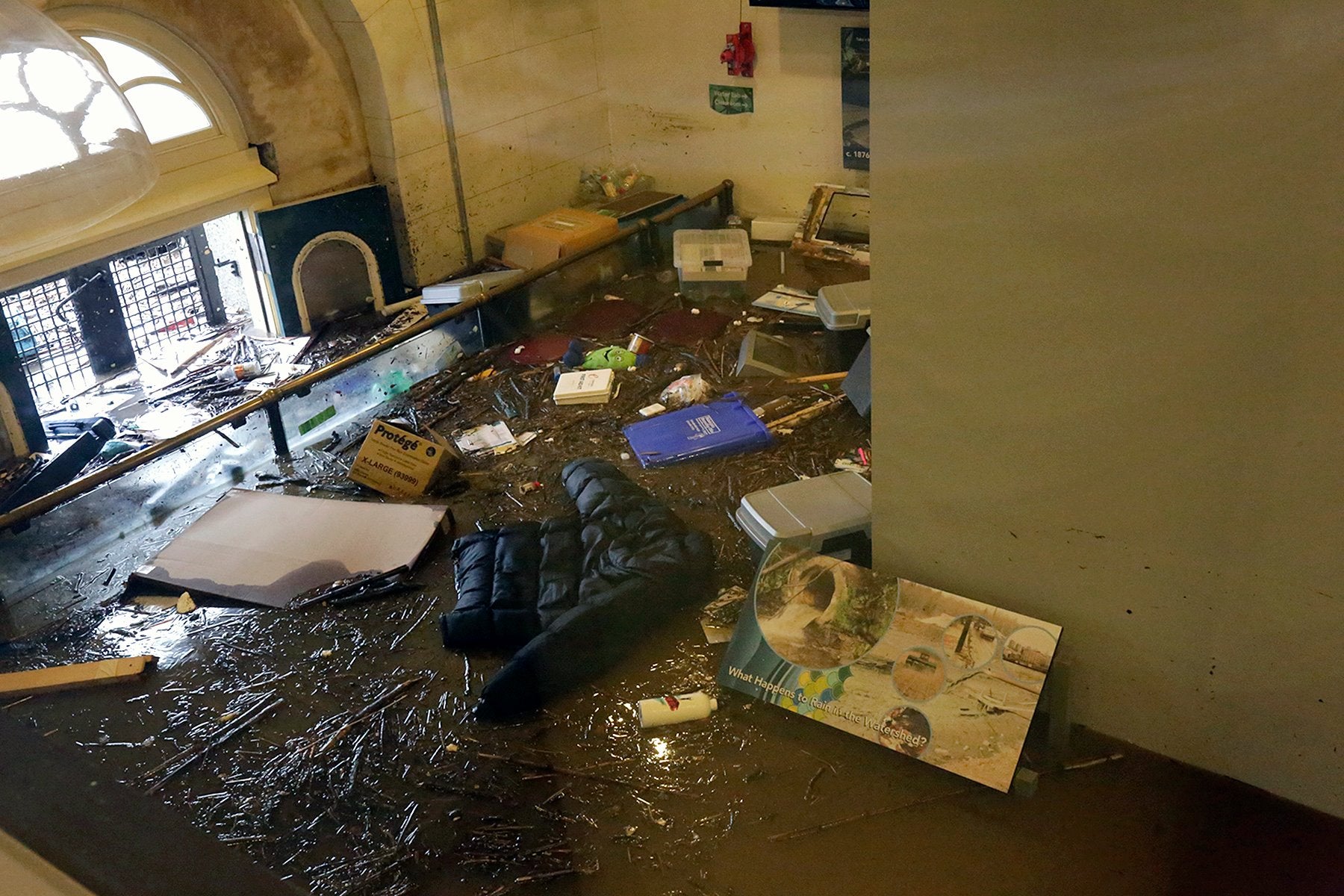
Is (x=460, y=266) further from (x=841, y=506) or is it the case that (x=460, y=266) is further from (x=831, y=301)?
(x=841, y=506)

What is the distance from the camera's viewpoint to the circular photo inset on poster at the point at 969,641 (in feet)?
8.38

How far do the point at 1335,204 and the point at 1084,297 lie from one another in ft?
1.58

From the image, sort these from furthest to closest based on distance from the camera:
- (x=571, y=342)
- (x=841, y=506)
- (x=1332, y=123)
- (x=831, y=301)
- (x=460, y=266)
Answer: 1. (x=460, y=266)
2. (x=571, y=342)
3. (x=831, y=301)
4. (x=841, y=506)
5. (x=1332, y=123)

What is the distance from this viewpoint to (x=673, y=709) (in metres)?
2.82

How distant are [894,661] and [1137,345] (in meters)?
0.96

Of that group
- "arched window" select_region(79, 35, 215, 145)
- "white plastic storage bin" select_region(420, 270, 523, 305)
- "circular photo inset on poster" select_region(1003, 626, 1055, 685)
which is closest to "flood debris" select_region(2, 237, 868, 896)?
"circular photo inset on poster" select_region(1003, 626, 1055, 685)

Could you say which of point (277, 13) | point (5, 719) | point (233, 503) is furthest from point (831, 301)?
point (5, 719)

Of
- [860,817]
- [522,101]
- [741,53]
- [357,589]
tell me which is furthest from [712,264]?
[860,817]

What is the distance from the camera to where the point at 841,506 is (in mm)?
3180

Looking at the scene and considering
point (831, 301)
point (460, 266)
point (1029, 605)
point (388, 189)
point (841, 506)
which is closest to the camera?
point (1029, 605)

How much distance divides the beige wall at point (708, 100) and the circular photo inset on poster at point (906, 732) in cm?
400

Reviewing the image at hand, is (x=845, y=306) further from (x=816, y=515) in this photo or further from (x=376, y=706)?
(x=376, y=706)

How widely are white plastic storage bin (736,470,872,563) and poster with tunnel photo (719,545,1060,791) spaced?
0.19m

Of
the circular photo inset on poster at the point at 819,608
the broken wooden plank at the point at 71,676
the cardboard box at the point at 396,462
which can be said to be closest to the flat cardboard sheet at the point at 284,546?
the cardboard box at the point at 396,462
